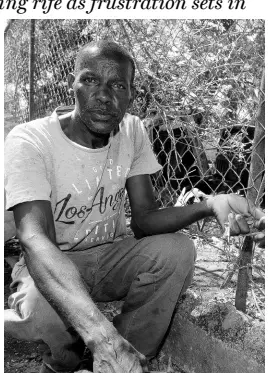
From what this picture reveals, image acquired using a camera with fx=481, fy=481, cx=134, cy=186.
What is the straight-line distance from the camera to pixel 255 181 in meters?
2.10

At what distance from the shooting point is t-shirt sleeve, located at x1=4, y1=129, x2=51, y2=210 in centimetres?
188

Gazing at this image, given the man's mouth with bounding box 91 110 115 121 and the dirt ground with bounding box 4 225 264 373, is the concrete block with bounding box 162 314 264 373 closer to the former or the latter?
the dirt ground with bounding box 4 225 264 373

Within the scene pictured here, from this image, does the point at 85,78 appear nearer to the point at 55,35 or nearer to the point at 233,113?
the point at 233,113

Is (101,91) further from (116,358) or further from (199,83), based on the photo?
(116,358)

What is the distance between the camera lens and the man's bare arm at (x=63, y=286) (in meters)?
1.49

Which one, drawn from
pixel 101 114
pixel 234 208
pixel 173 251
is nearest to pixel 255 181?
pixel 234 208

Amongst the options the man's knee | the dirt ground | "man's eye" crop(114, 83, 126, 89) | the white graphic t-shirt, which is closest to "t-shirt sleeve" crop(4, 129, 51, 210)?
the white graphic t-shirt

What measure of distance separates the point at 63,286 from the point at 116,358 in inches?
13.0

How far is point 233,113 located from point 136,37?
0.76 m

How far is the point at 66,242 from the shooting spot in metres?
2.26

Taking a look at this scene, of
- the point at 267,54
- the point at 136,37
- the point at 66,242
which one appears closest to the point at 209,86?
the point at 136,37

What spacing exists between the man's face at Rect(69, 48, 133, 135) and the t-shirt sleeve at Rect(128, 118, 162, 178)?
0.32 m

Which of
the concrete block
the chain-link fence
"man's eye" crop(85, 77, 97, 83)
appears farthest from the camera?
the chain-link fence

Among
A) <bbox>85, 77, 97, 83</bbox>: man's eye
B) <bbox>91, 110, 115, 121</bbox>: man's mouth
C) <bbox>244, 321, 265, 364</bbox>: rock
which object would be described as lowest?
<bbox>244, 321, 265, 364</bbox>: rock
